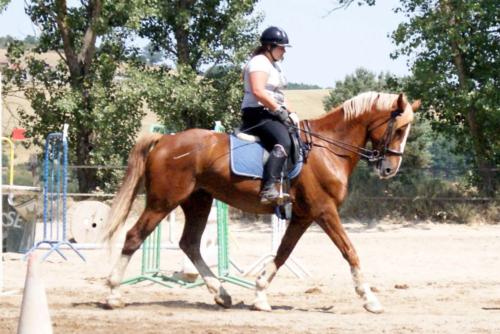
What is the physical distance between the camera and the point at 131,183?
33.0 feet

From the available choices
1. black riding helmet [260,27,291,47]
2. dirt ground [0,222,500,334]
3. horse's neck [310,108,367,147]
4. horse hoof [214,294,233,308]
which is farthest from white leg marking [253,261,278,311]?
black riding helmet [260,27,291,47]

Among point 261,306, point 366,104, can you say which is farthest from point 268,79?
point 261,306

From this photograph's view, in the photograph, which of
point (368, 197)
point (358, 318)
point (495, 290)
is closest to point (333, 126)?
point (358, 318)

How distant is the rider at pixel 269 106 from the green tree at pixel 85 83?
13.2 m

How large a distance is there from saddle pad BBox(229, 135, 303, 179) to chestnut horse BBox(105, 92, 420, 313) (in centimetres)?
7

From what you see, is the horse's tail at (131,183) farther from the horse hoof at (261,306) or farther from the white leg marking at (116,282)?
the horse hoof at (261,306)

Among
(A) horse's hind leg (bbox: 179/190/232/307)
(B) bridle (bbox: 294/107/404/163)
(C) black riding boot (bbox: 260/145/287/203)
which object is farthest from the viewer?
(A) horse's hind leg (bbox: 179/190/232/307)

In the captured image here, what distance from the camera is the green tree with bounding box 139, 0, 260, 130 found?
23.2 metres

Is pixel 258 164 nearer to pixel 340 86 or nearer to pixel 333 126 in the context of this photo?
pixel 333 126

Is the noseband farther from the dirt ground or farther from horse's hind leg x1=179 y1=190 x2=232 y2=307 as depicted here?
horse's hind leg x1=179 y1=190 x2=232 y2=307

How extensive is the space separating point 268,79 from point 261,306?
90.8 inches

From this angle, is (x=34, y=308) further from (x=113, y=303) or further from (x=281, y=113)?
(x=281, y=113)

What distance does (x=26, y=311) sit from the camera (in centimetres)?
652

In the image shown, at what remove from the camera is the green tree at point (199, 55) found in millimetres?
23234
